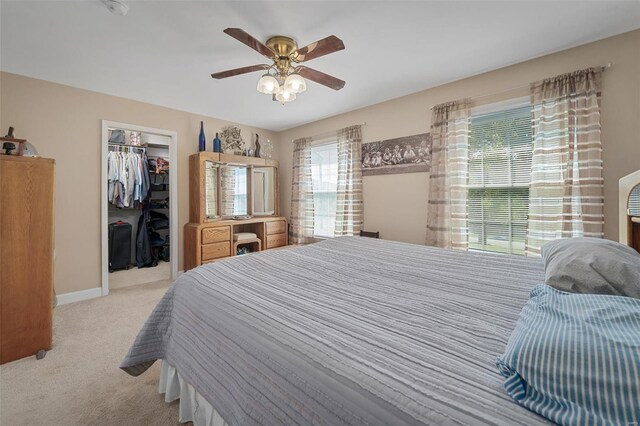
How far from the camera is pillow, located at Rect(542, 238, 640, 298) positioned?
36.6 inches

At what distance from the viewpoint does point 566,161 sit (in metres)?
2.28

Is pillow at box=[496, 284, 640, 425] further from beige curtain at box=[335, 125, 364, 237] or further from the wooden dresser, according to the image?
the wooden dresser

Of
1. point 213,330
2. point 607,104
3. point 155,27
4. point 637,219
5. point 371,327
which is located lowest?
point 213,330

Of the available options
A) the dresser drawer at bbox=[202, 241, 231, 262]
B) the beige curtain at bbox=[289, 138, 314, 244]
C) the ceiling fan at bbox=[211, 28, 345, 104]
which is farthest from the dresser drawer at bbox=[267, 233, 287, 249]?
the ceiling fan at bbox=[211, 28, 345, 104]

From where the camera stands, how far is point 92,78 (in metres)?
2.76

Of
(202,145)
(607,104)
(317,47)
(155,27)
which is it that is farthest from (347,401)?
(202,145)

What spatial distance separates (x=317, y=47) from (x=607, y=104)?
2.47m

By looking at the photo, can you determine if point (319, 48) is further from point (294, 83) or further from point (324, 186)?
point (324, 186)

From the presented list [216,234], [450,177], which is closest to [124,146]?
A: [216,234]

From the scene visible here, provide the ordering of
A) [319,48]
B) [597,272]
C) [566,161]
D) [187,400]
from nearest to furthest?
[597,272] → [187,400] → [319,48] → [566,161]

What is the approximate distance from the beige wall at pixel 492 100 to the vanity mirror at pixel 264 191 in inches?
35.3

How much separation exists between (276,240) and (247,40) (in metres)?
3.34

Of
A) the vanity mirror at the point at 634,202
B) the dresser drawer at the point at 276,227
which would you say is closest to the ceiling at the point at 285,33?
the vanity mirror at the point at 634,202

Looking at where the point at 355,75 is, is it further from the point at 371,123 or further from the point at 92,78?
the point at 92,78
